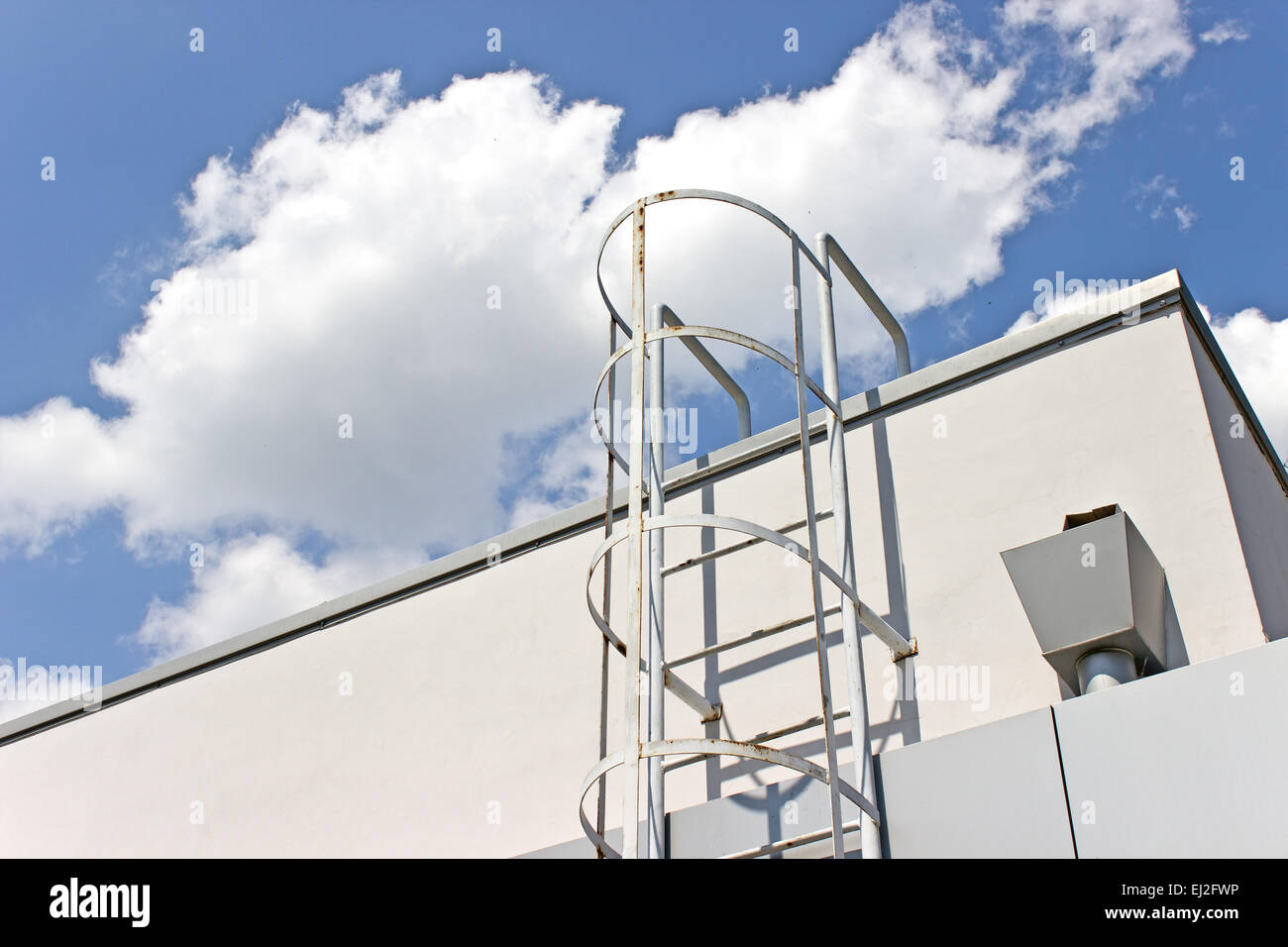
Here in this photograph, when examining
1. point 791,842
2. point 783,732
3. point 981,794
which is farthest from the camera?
point 783,732

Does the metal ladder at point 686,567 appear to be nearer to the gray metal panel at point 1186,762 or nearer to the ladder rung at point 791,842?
the ladder rung at point 791,842

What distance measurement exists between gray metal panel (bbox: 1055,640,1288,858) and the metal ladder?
1053 millimetres

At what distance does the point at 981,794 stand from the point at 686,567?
2352mm

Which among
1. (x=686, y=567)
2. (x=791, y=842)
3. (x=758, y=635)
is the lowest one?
(x=791, y=842)

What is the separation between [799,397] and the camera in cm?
657

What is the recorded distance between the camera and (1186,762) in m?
5.11

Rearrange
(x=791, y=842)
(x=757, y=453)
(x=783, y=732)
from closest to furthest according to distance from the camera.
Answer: (x=791, y=842), (x=783, y=732), (x=757, y=453)

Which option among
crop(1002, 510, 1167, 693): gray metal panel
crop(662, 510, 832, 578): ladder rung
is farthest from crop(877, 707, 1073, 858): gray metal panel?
crop(662, 510, 832, 578): ladder rung

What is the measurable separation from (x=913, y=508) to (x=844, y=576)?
0.70m

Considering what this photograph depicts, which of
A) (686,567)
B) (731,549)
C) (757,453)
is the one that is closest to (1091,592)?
(731,549)

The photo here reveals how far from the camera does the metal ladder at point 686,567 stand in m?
5.50

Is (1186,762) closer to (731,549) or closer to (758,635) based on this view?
(758,635)
